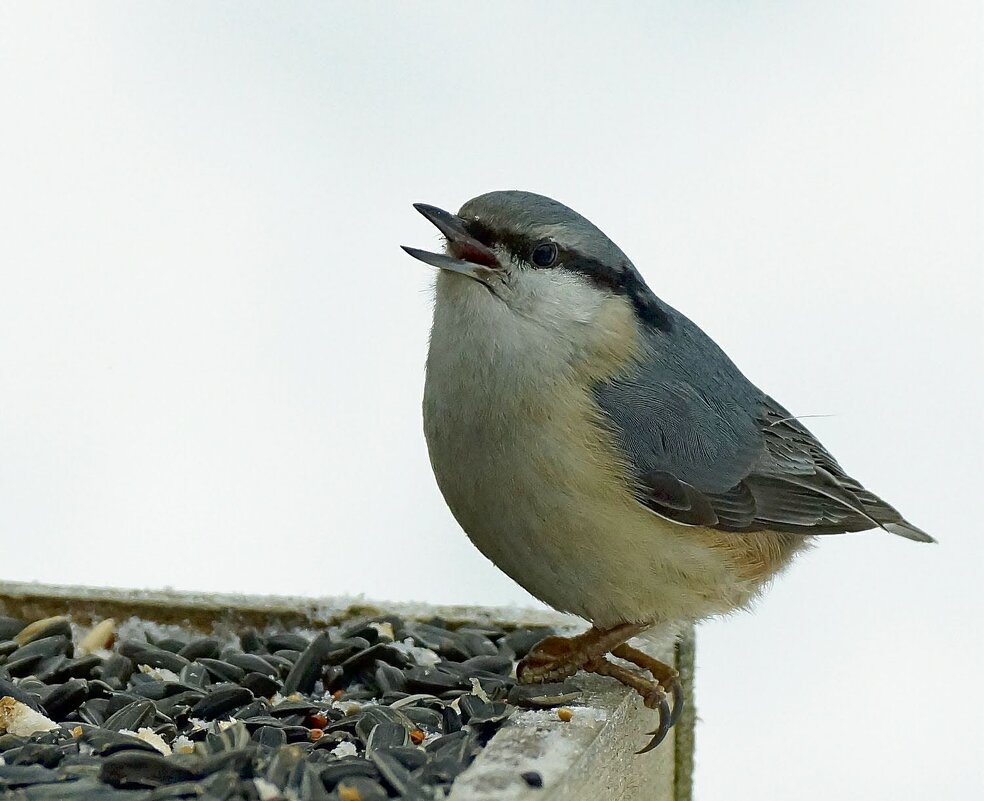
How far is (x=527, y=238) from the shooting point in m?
2.30

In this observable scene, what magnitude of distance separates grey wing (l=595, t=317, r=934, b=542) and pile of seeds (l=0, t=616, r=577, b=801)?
41cm

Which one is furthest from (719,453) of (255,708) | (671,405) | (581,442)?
(255,708)

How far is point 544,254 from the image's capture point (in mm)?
2316

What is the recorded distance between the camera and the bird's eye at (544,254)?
231cm

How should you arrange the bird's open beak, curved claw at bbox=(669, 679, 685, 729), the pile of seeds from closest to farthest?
the pile of seeds → the bird's open beak → curved claw at bbox=(669, 679, 685, 729)

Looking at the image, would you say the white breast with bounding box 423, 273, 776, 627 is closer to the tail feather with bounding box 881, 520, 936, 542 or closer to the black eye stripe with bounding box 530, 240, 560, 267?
the black eye stripe with bounding box 530, 240, 560, 267

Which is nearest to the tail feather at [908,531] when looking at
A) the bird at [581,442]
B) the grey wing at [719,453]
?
the grey wing at [719,453]

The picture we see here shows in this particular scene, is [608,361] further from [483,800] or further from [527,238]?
[483,800]

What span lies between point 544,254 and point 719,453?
505 mm

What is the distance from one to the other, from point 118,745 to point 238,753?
191 millimetres

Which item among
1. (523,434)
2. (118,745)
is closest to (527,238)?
(523,434)

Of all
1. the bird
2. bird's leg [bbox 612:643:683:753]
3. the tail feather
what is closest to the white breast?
the bird

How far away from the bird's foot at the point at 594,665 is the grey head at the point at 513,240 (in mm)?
620

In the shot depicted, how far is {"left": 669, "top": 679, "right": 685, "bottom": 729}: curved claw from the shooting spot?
98.9 inches
